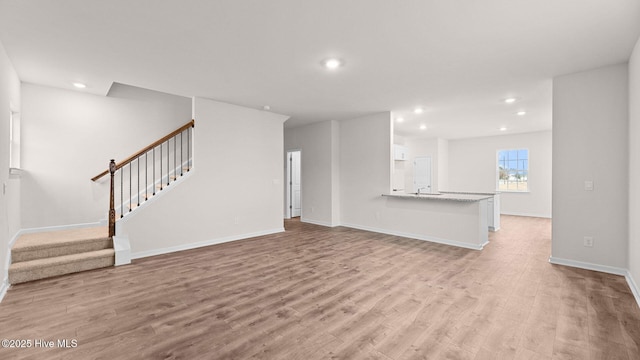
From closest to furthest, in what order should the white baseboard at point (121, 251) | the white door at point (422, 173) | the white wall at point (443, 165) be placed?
1. the white baseboard at point (121, 251)
2. the white wall at point (443, 165)
3. the white door at point (422, 173)

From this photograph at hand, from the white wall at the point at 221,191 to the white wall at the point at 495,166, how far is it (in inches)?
280

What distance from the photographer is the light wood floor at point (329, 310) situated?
2018 mm

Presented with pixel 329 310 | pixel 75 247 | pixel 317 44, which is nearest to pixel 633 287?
pixel 329 310

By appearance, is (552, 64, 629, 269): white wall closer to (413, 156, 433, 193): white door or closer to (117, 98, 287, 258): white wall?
(117, 98, 287, 258): white wall

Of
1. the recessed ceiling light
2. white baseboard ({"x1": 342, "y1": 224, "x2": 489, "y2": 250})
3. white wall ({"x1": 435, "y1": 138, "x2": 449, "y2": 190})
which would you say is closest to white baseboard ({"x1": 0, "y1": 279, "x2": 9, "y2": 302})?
the recessed ceiling light

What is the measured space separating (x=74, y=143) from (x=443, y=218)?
6.77 meters

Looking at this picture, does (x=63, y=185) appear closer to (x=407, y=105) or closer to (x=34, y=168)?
(x=34, y=168)

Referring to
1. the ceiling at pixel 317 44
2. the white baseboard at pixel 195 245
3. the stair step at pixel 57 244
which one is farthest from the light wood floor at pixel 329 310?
the ceiling at pixel 317 44

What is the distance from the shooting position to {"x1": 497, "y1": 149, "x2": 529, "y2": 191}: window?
8.76m

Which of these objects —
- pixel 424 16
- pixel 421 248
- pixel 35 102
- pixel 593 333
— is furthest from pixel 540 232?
pixel 35 102

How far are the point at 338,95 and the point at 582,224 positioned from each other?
13.1 ft

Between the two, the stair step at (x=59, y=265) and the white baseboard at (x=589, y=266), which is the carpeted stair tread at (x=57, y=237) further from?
the white baseboard at (x=589, y=266)

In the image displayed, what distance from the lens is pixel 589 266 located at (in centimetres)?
367

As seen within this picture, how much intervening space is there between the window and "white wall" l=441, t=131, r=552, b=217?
13 cm
